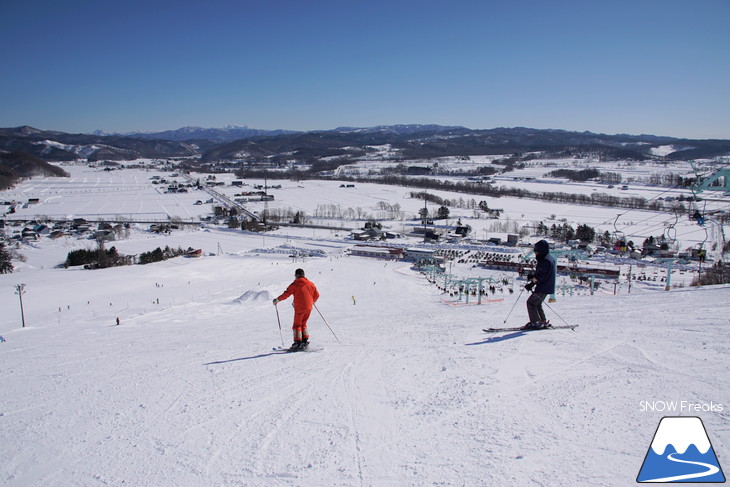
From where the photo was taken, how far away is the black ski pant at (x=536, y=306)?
19.2ft

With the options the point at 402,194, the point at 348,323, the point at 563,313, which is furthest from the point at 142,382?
the point at 402,194

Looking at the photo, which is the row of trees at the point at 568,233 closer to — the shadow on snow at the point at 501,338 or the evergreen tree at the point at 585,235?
the evergreen tree at the point at 585,235

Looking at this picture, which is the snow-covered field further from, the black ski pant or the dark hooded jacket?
the dark hooded jacket

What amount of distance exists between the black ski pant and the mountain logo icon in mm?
2905

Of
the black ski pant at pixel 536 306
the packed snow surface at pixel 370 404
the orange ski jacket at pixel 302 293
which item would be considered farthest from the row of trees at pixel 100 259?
the black ski pant at pixel 536 306

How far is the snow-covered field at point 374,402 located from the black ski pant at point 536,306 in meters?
0.37

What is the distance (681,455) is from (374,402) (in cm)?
219

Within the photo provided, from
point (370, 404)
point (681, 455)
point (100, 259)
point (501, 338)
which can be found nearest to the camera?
point (681, 455)

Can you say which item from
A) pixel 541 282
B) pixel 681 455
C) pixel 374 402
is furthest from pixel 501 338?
pixel 681 455

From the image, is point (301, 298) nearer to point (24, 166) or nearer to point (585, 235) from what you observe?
point (585, 235)

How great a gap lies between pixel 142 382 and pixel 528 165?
484ft

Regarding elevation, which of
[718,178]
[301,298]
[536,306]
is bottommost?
[536,306]

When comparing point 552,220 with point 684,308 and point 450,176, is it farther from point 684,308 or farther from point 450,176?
point 450,176

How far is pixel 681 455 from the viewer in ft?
8.63
